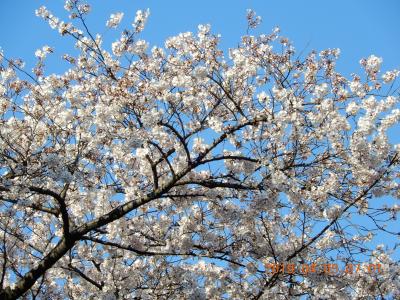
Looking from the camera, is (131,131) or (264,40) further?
(264,40)

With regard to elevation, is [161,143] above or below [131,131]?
above

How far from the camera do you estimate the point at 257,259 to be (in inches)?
341

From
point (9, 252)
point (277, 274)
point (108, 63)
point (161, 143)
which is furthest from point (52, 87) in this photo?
point (277, 274)

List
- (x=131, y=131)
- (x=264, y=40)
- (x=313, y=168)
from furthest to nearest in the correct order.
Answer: (x=264, y=40)
(x=313, y=168)
(x=131, y=131)

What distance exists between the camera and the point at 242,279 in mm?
8773

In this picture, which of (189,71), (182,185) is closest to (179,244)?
(182,185)

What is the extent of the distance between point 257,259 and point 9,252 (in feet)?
16.8

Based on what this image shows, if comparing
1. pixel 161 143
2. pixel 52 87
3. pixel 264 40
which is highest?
pixel 264 40

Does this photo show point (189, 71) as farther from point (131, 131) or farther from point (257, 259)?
point (257, 259)

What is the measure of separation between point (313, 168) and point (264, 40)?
2.89m

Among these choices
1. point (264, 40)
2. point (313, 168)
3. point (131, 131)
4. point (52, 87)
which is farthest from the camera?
point (264, 40)

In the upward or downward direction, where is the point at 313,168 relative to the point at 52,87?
downward

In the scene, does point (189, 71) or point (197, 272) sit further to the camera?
point (197, 272)

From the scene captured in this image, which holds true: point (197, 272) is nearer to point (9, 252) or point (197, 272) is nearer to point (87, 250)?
point (87, 250)
